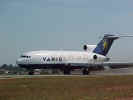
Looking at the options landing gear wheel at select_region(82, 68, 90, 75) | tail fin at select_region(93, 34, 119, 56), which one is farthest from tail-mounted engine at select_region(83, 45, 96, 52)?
landing gear wheel at select_region(82, 68, 90, 75)

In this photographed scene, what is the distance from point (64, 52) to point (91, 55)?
580cm

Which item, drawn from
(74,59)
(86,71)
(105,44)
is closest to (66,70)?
(74,59)

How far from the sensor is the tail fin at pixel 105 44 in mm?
71938

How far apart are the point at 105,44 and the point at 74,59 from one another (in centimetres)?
972

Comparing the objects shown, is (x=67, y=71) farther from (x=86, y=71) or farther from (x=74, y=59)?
(x=86, y=71)

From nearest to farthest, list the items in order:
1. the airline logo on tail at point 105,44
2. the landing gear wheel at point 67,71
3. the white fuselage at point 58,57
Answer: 1. the white fuselage at point 58,57
2. the landing gear wheel at point 67,71
3. the airline logo on tail at point 105,44

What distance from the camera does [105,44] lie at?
73000mm

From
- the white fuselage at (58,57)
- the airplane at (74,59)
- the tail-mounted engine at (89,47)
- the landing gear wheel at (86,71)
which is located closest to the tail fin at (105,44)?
the airplane at (74,59)

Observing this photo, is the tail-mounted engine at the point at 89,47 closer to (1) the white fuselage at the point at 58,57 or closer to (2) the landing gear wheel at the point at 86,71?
(1) the white fuselage at the point at 58,57

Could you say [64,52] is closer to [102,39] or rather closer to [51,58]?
[51,58]

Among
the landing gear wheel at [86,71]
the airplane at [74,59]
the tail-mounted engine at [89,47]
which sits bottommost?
the landing gear wheel at [86,71]

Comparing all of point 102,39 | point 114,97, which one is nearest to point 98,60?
point 102,39

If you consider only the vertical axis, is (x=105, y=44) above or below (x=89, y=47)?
above

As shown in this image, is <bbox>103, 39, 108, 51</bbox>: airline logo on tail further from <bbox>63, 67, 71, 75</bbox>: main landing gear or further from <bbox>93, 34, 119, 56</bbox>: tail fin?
<bbox>63, 67, 71, 75</bbox>: main landing gear
